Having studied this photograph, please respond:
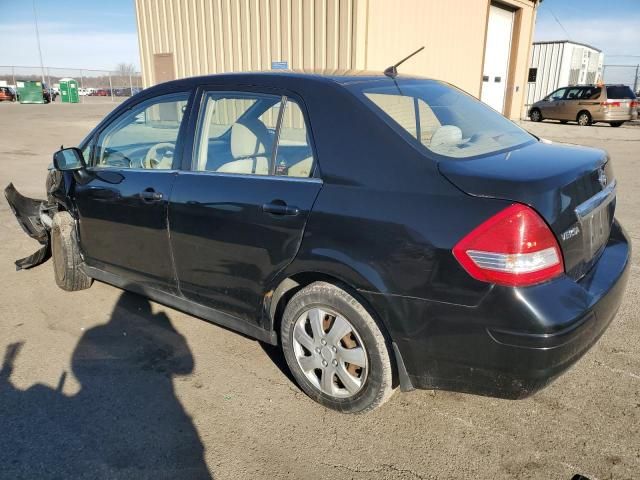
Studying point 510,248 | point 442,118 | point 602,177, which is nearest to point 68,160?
point 442,118

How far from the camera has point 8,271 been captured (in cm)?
470

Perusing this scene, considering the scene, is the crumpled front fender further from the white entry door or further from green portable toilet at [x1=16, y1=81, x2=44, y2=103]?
green portable toilet at [x1=16, y1=81, x2=44, y2=103]

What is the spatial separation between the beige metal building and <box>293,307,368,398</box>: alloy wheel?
7.24m

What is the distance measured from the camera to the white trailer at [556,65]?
27.9 meters

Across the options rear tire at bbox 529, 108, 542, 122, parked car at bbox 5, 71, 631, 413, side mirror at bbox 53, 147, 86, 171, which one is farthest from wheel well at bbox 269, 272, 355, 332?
rear tire at bbox 529, 108, 542, 122

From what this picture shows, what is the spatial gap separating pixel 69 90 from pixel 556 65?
35003 mm

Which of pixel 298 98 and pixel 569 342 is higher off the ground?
pixel 298 98

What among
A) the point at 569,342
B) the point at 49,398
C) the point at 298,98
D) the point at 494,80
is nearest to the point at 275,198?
the point at 298,98

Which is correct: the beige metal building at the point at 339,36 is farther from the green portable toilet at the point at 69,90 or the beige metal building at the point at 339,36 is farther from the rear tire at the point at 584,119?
the green portable toilet at the point at 69,90

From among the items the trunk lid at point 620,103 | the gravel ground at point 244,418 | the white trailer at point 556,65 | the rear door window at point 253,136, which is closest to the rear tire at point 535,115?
the trunk lid at point 620,103

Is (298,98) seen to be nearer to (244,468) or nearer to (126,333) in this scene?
(244,468)

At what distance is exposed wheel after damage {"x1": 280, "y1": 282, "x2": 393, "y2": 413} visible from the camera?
234 centimetres

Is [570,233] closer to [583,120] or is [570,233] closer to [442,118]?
[442,118]

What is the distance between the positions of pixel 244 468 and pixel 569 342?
1.49 m
